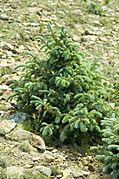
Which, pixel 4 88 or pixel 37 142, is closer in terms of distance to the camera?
pixel 37 142

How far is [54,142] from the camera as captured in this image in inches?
222

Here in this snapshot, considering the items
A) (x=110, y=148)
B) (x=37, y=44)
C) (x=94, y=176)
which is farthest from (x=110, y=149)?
(x=37, y=44)

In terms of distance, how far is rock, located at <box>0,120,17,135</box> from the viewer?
18.3ft

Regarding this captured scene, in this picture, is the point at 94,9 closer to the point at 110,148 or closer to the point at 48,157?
the point at 48,157

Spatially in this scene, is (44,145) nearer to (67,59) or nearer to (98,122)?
(98,122)

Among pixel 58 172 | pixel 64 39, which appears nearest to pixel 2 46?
pixel 64 39

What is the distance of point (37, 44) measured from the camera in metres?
8.92

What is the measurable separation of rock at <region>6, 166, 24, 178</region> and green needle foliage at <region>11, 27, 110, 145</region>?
0.73 m

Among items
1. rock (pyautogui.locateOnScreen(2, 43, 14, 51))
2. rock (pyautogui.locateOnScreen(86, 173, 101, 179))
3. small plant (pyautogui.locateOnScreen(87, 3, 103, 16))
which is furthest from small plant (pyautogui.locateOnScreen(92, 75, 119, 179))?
small plant (pyautogui.locateOnScreen(87, 3, 103, 16))

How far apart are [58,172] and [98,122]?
0.99 meters

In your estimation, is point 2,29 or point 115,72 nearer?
point 115,72

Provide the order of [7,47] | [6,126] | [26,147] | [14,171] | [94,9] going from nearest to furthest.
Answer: [14,171] < [26,147] < [6,126] < [7,47] < [94,9]

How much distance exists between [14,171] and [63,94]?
4.51 ft

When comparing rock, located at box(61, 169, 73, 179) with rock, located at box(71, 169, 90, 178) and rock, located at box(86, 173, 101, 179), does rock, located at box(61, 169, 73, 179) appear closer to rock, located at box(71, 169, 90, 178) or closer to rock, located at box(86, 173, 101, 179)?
rock, located at box(71, 169, 90, 178)
